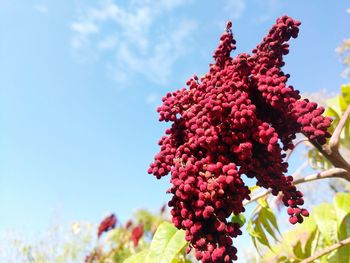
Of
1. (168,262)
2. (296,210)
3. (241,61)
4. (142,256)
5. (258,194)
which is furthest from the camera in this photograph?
(258,194)

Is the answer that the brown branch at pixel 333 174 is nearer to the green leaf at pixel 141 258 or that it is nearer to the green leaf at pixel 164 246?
the green leaf at pixel 164 246

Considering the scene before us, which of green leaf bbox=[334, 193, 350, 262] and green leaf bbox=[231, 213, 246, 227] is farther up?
green leaf bbox=[231, 213, 246, 227]

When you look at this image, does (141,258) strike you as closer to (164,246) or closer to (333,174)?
(164,246)

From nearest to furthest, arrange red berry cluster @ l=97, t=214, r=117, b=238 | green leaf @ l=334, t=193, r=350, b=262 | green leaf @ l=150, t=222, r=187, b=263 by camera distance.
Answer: green leaf @ l=150, t=222, r=187, b=263
green leaf @ l=334, t=193, r=350, b=262
red berry cluster @ l=97, t=214, r=117, b=238

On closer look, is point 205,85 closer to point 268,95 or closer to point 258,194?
point 268,95

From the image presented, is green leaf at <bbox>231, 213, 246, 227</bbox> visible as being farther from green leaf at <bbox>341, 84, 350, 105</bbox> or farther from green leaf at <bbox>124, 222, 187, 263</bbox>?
green leaf at <bbox>341, 84, 350, 105</bbox>

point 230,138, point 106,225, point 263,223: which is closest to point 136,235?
point 106,225

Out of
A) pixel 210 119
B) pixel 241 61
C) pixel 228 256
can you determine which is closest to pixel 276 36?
pixel 241 61

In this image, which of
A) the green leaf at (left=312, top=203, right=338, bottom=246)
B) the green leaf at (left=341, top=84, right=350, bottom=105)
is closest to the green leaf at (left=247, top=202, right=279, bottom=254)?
the green leaf at (left=312, top=203, right=338, bottom=246)
